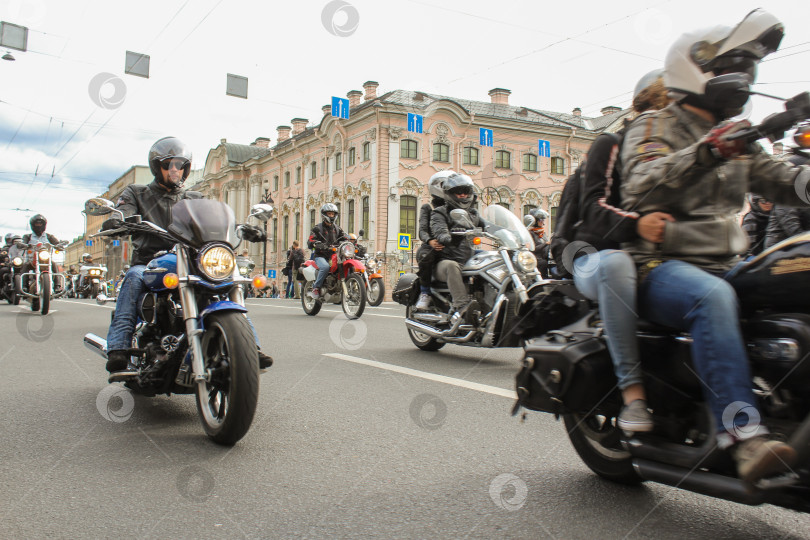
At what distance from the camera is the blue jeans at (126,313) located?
4.20 meters

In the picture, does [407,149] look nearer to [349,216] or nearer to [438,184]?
[349,216]

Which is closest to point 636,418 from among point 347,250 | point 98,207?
point 98,207

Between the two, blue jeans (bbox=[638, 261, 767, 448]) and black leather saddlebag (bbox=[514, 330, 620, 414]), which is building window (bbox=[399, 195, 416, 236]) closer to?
black leather saddlebag (bbox=[514, 330, 620, 414])

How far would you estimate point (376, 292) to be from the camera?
13891 mm

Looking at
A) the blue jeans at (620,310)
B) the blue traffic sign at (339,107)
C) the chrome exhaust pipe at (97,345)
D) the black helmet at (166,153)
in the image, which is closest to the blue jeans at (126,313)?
the chrome exhaust pipe at (97,345)

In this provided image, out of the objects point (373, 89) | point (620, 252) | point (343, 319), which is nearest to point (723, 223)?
point (620, 252)

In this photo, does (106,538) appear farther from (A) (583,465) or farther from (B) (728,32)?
(B) (728,32)

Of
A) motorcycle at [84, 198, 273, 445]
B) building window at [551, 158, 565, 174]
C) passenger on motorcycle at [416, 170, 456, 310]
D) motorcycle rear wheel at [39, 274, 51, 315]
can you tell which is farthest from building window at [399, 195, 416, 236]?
motorcycle at [84, 198, 273, 445]

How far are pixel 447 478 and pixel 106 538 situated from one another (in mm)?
1340

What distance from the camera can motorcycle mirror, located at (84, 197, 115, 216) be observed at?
13.6 ft

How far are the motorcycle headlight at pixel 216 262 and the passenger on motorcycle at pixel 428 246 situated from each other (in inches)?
131

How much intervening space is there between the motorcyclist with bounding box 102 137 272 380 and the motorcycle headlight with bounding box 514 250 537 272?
2.71 metres

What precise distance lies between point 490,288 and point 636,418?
13.7ft

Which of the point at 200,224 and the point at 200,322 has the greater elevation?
the point at 200,224
